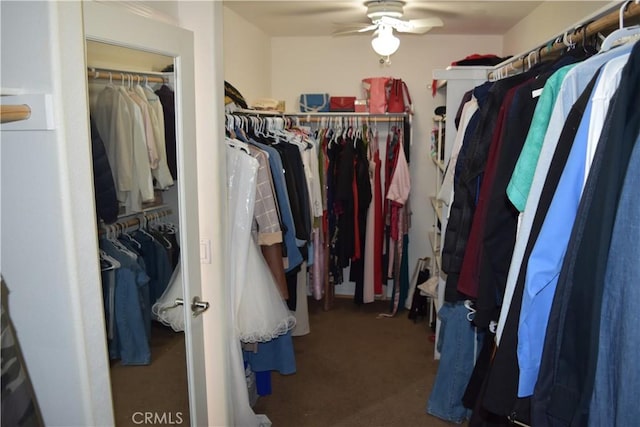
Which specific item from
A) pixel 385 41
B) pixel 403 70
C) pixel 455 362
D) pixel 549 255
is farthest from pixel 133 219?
pixel 403 70

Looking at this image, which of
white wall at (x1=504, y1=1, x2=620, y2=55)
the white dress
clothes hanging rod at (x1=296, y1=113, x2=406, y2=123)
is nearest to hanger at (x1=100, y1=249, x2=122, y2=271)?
the white dress

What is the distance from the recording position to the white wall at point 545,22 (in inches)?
104

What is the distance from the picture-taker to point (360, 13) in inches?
138

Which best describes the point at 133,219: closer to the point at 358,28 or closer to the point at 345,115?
the point at 358,28

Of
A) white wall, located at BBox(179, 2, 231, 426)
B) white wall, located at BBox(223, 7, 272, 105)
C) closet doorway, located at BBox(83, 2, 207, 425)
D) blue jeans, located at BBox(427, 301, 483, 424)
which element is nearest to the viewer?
closet doorway, located at BBox(83, 2, 207, 425)

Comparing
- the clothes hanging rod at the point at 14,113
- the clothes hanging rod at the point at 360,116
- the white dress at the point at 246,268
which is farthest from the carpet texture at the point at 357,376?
the clothes hanging rod at the point at 14,113

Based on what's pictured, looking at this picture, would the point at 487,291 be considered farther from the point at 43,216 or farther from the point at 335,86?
the point at 335,86

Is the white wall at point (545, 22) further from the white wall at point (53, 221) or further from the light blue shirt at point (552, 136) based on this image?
the white wall at point (53, 221)

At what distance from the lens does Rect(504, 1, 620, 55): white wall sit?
2654 mm

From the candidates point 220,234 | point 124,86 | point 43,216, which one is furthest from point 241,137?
point 43,216

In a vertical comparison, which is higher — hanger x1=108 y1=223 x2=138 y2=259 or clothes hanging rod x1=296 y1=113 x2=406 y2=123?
clothes hanging rod x1=296 y1=113 x2=406 y2=123

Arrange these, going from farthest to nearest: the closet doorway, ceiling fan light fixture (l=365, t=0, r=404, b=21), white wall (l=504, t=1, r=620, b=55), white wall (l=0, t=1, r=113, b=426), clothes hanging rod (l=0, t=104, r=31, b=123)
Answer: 1. ceiling fan light fixture (l=365, t=0, r=404, b=21)
2. white wall (l=504, t=1, r=620, b=55)
3. the closet doorway
4. white wall (l=0, t=1, r=113, b=426)
5. clothes hanging rod (l=0, t=104, r=31, b=123)

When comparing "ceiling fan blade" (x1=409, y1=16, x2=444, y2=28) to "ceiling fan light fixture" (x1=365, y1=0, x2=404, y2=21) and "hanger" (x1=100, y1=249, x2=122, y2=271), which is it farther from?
"hanger" (x1=100, y1=249, x2=122, y2=271)

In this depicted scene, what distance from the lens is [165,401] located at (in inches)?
64.4
